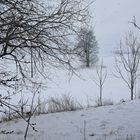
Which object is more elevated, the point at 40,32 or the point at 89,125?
the point at 40,32

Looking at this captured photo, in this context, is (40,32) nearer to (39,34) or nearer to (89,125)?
(39,34)

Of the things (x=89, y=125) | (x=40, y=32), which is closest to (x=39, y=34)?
(x=40, y=32)

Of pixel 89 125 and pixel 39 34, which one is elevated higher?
pixel 39 34

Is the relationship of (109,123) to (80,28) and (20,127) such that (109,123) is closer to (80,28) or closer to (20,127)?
(20,127)

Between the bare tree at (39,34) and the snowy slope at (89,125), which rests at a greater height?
the bare tree at (39,34)

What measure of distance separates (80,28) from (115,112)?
2.55m

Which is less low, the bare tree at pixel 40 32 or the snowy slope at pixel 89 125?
the bare tree at pixel 40 32

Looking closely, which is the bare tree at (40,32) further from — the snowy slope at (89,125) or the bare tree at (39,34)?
the snowy slope at (89,125)

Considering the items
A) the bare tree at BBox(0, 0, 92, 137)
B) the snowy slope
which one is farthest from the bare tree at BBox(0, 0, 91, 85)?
the snowy slope

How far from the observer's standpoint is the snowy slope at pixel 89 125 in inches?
338

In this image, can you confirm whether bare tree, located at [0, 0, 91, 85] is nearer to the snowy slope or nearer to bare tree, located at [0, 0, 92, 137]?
bare tree, located at [0, 0, 92, 137]

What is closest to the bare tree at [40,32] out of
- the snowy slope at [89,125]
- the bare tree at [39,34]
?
the bare tree at [39,34]

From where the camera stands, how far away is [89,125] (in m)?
9.62

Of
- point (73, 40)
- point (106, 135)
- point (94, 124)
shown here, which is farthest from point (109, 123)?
point (73, 40)
